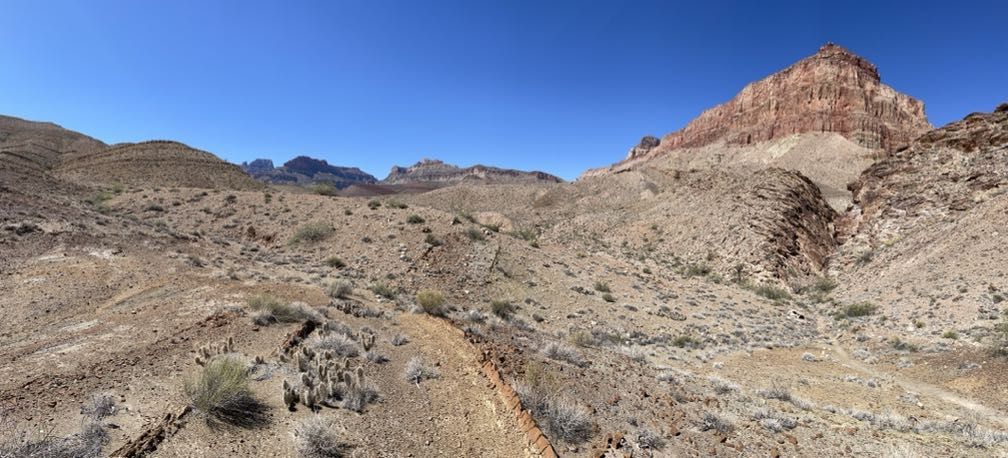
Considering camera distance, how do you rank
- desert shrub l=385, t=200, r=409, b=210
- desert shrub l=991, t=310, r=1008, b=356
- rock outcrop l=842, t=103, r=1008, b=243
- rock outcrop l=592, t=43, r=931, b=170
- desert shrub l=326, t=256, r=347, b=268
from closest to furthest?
desert shrub l=991, t=310, r=1008, b=356, desert shrub l=326, t=256, r=347, b=268, desert shrub l=385, t=200, r=409, b=210, rock outcrop l=842, t=103, r=1008, b=243, rock outcrop l=592, t=43, r=931, b=170

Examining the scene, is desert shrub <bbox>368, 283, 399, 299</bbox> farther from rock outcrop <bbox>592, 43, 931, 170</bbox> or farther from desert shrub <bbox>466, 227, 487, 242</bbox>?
rock outcrop <bbox>592, 43, 931, 170</bbox>

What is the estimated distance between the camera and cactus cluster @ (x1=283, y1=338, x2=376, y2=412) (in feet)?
20.1

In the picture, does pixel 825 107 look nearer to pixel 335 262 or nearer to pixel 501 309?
pixel 501 309

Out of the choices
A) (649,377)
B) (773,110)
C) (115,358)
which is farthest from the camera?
(773,110)

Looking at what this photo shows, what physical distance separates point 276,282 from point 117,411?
8504 mm

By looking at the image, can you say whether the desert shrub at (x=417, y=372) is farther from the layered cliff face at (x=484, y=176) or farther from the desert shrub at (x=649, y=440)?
the layered cliff face at (x=484, y=176)

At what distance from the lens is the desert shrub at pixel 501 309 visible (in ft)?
47.3

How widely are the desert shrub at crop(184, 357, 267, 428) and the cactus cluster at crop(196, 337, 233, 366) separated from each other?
0.98 meters

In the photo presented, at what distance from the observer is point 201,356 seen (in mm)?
6934

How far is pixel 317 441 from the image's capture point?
5.13 metres

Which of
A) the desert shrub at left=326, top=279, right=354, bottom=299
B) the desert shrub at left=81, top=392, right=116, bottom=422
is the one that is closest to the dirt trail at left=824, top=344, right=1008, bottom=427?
the desert shrub at left=81, top=392, right=116, bottom=422

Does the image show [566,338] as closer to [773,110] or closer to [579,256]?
[579,256]

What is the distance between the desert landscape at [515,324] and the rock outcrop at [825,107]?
2602 inches

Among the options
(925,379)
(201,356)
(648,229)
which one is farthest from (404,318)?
(648,229)
